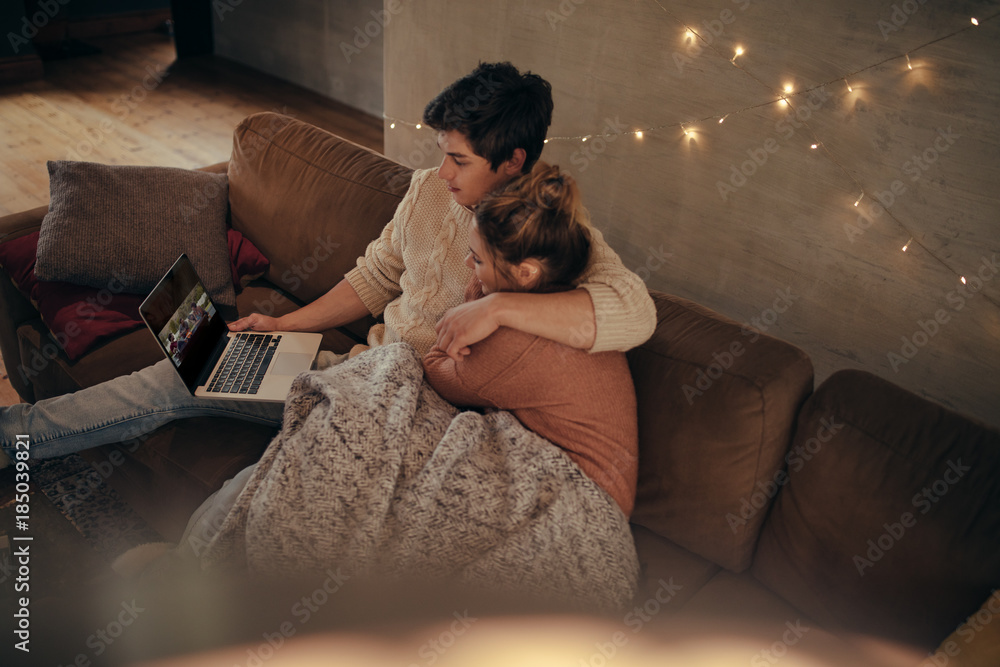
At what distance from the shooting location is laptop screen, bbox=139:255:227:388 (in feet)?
4.76

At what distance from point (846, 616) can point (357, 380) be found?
3.29 feet

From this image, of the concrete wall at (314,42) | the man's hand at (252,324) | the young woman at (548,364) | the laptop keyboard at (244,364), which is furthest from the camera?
the concrete wall at (314,42)

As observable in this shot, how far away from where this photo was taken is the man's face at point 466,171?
148cm

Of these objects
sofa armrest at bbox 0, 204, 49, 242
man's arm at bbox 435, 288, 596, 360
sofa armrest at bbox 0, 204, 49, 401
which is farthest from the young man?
sofa armrest at bbox 0, 204, 49, 242

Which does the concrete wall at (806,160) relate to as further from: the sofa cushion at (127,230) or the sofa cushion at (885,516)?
the sofa cushion at (127,230)

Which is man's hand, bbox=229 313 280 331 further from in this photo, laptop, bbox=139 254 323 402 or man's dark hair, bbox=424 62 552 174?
man's dark hair, bbox=424 62 552 174

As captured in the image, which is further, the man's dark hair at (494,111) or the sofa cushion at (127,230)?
the sofa cushion at (127,230)

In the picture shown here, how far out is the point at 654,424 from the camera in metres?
1.41

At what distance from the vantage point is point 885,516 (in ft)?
3.94

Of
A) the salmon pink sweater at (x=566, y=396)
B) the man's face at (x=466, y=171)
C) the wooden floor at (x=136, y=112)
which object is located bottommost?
the wooden floor at (x=136, y=112)

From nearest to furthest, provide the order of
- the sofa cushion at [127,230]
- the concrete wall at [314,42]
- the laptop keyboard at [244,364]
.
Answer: the laptop keyboard at [244,364]
the sofa cushion at [127,230]
the concrete wall at [314,42]

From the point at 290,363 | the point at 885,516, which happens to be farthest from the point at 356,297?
the point at 885,516

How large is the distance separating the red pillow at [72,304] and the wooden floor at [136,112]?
1854 millimetres

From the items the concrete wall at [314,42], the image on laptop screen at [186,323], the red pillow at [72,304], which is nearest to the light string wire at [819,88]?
the image on laptop screen at [186,323]
